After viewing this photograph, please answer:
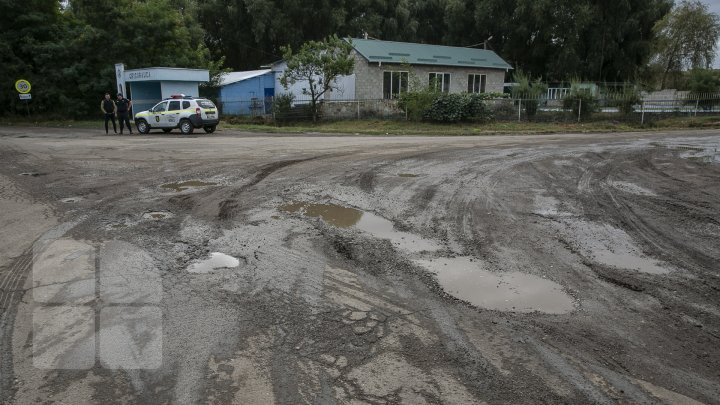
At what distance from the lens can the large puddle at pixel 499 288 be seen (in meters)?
4.73

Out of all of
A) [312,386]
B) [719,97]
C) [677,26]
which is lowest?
[312,386]

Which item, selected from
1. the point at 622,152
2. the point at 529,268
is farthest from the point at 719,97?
the point at 529,268

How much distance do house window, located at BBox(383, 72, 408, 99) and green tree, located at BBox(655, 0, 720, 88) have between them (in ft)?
73.5

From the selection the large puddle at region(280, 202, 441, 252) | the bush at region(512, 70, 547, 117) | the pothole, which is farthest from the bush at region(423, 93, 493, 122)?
the pothole

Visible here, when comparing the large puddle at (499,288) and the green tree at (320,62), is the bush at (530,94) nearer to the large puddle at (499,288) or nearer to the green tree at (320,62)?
the green tree at (320,62)

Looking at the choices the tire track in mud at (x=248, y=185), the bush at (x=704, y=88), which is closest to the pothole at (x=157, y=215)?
the tire track in mud at (x=248, y=185)

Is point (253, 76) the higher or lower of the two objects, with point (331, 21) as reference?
lower

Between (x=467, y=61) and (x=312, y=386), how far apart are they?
122 ft

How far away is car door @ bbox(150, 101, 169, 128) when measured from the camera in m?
24.0

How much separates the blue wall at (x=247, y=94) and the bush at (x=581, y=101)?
1743 centimetres

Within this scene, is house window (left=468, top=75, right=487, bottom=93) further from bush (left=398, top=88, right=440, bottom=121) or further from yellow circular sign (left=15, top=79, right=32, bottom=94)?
yellow circular sign (left=15, top=79, right=32, bottom=94)

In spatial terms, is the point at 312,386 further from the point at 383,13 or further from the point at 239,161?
the point at 383,13

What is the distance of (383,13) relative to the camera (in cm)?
4872

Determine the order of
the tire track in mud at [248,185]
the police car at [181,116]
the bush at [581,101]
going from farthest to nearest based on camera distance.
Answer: the bush at [581,101] < the police car at [181,116] < the tire track in mud at [248,185]
